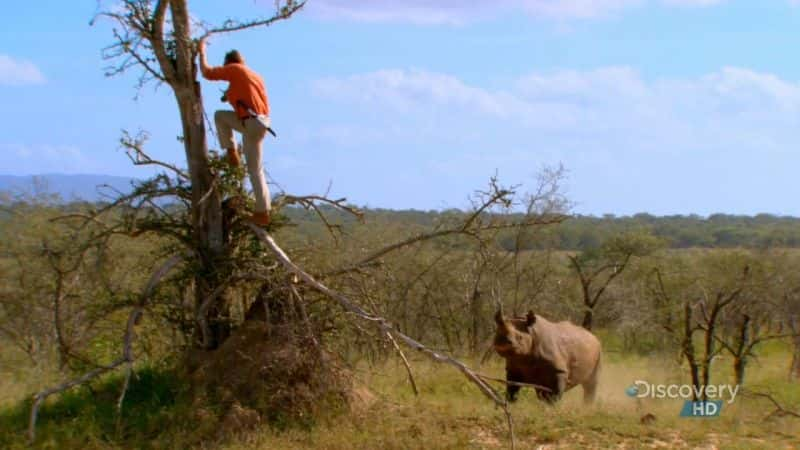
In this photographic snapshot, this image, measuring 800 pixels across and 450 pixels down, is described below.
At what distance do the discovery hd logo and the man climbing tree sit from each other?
5.58 meters

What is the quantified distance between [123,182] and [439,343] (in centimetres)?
1308

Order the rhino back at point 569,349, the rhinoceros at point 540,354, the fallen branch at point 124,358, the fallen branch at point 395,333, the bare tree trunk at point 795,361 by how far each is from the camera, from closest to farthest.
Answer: the fallen branch at point 395,333, the fallen branch at point 124,358, the rhinoceros at point 540,354, the rhino back at point 569,349, the bare tree trunk at point 795,361

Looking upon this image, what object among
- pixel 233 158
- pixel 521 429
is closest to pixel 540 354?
pixel 521 429

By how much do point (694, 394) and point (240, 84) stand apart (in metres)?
7.81

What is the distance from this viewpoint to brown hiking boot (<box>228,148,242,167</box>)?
29.3 ft

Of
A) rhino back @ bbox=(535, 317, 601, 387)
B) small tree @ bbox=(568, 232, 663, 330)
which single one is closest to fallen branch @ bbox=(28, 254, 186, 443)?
rhino back @ bbox=(535, 317, 601, 387)

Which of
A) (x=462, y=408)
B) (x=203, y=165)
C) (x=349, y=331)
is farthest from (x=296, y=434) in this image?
(x=203, y=165)

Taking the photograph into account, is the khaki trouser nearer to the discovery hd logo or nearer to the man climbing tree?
the man climbing tree

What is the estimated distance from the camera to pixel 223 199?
9.38 meters

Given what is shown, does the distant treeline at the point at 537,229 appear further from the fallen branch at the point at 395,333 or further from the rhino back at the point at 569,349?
the rhino back at the point at 569,349

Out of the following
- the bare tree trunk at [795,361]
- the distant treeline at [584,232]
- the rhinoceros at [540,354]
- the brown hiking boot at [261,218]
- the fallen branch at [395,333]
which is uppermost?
the distant treeline at [584,232]

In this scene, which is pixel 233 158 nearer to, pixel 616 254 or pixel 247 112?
pixel 247 112

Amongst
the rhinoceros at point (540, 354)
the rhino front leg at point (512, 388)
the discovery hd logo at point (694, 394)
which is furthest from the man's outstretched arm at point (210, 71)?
the discovery hd logo at point (694, 394)

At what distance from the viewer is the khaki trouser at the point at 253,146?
835 cm
